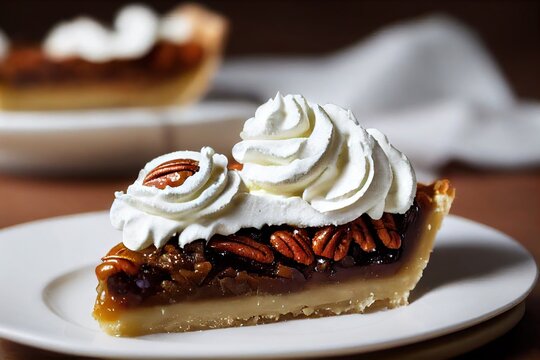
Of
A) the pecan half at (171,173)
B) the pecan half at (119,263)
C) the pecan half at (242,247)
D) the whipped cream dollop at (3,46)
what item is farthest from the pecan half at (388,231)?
the whipped cream dollop at (3,46)

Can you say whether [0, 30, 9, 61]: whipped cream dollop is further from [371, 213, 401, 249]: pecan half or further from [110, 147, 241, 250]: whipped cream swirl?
[371, 213, 401, 249]: pecan half

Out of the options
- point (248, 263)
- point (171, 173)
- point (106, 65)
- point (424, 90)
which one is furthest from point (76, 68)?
point (248, 263)

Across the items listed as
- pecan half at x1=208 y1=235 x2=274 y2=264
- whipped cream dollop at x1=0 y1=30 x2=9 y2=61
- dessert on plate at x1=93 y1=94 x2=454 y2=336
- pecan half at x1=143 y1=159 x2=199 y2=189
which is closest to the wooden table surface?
dessert on plate at x1=93 y1=94 x2=454 y2=336

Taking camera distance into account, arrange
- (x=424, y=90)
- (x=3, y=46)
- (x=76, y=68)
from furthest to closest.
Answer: (x=424, y=90), (x=3, y=46), (x=76, y=68)

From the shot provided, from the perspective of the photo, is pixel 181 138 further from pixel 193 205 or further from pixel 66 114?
pixel 193 205

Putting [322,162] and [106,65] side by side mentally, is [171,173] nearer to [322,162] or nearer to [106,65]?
[322,162]

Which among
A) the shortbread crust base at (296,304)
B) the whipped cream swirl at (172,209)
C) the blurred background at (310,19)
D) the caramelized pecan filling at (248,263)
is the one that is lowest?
the blurred background at (310,19)

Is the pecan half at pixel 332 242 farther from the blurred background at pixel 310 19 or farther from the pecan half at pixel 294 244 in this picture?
the blurred background at pixel 310 19
